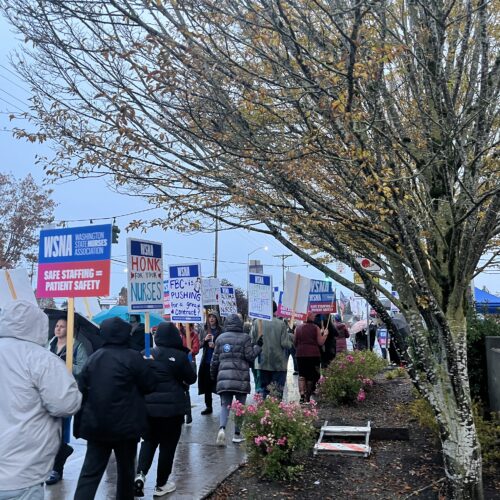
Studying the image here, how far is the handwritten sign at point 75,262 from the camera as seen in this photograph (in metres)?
6.35

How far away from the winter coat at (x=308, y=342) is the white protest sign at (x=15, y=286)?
5.44 meters

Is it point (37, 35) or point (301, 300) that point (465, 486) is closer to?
point (37, 35)

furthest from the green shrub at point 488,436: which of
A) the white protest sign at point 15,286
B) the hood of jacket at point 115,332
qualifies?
the white protest sign at point 15,286

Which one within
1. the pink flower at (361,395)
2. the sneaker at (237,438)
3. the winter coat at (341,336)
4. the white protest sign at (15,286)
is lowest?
the sneaker at (237,438)

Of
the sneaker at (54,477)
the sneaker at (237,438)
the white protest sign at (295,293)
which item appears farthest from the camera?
the white protest sign at (295,293)

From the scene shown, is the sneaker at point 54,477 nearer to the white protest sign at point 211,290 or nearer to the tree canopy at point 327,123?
the tree canopy at point 327,123

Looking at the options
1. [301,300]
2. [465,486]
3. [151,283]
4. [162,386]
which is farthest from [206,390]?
[465,486]

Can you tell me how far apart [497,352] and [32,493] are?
19.5 ft

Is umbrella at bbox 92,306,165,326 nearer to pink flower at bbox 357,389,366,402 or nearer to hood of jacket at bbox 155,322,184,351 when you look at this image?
pink flower at bbox 357,389,366,402

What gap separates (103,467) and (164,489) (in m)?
1.20

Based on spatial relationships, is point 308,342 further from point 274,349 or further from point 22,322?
point 22,322

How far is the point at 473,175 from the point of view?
5672 mm

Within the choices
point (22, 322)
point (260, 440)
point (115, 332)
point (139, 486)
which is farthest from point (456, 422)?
point (22, 322)

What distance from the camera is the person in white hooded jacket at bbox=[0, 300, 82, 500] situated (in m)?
3.63
